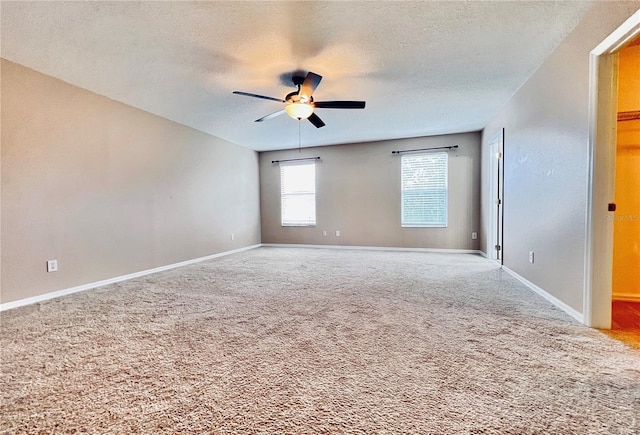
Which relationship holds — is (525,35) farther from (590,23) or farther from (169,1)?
(169,1)

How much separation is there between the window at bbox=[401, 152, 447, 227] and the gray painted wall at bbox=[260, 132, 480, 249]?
0.13 m

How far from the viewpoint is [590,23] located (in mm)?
2049

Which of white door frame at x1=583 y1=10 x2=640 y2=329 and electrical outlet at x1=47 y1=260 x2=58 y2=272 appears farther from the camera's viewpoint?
electrical outlet at x1=47 y1=260 x2=58 y2=272

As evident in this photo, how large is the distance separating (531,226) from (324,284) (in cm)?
241

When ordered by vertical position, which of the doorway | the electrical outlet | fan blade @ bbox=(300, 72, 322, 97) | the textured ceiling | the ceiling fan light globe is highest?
the textured ceiling

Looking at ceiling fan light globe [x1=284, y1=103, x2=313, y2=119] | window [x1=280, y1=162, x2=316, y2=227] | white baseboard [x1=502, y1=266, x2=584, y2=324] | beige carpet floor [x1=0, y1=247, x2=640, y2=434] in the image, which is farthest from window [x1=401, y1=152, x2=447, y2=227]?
ceiling fan light globe [x1=284, y1=103, x2=313, y2=119]

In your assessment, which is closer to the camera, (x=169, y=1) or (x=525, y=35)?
(x=169, y=1)

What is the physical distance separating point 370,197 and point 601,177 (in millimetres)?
4327

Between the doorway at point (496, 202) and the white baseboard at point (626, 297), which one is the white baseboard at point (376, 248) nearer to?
the doorway at point (496, 202)

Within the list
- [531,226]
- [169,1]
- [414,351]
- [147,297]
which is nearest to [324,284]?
[414,351]

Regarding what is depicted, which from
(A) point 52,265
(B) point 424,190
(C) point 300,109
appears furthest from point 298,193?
(A) point 52,265

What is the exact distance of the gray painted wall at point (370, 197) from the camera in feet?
18.0

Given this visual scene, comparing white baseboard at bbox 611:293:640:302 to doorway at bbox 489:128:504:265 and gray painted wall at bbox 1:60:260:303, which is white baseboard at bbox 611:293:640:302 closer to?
doorway at bbox 489:128:504:265

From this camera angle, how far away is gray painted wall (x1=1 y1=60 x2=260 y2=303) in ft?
9.11
